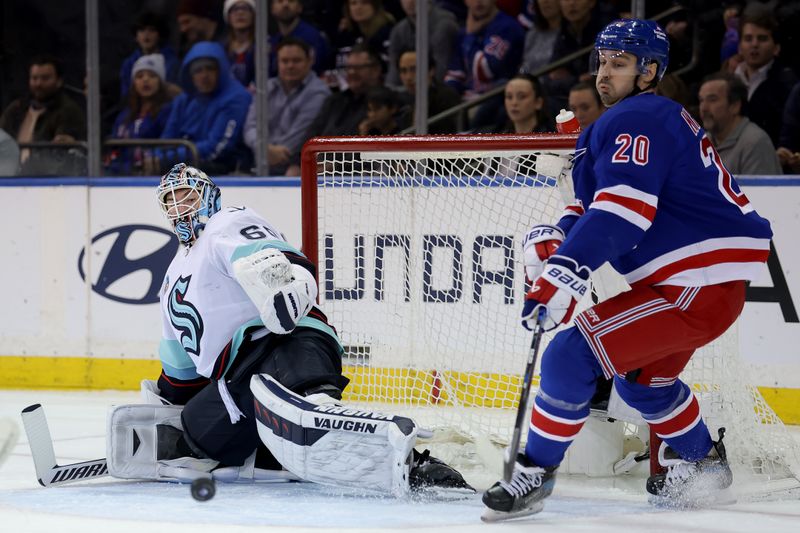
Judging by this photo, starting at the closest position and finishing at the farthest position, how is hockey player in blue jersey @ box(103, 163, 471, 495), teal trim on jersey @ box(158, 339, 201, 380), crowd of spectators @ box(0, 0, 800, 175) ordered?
hockey player in blue jersey @ box(103, 163, 471, 495) < teal trim on jersey @ box(158, 339, 201, 380) < crowd of spectators @ box(0, 0, 800, 175)

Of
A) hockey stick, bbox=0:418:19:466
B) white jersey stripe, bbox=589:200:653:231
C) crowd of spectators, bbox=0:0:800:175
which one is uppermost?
crowd of spectators, bbox=0:0:800:175

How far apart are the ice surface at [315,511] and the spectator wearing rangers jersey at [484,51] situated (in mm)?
2214

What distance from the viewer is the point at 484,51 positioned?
501 cm

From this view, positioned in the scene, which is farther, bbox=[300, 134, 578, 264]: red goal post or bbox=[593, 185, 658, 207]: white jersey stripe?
bbox=[300, 134, 578, 264]: red goal post

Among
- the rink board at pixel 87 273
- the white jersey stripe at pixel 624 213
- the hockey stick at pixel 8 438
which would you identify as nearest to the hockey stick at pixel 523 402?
the white jersey stripe at pixel 624 213

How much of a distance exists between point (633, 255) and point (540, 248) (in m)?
0.21

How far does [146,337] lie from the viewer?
16.3 feet

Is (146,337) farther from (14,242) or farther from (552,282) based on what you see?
(552,282)

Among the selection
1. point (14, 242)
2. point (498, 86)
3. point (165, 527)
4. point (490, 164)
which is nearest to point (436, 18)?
point (498, 86)

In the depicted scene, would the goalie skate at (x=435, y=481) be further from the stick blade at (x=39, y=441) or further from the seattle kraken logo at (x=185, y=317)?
the stick blade at (x=39, y=441)

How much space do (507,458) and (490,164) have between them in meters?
1.29

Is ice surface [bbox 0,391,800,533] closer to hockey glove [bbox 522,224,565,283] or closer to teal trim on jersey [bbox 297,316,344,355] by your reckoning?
teal trim on jersey [bbox 297,316,344,355]

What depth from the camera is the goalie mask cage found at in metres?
3.66

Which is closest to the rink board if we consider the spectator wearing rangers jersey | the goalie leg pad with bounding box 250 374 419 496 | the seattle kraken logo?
the spectator wearing rangers jersey
